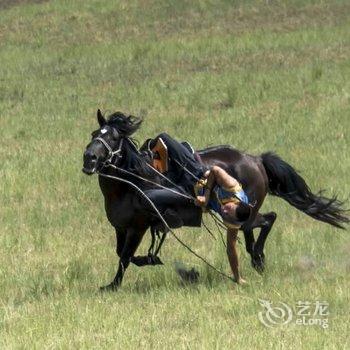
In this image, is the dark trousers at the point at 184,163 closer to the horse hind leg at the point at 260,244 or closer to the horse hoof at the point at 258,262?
the horse hind leg at the point at 260,244

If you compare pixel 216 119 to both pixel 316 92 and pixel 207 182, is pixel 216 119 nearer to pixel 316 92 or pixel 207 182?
pixel 316 92

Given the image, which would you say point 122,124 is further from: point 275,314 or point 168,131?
point 168,131

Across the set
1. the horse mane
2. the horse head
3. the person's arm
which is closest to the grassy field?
the person's arm

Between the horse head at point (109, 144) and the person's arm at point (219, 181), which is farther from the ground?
the horse head at point (109, 144)

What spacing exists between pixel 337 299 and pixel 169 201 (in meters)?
2.19

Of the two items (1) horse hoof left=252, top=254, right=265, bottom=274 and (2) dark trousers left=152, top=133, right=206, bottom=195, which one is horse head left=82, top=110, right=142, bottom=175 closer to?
(2) dark trousers left=152, top=133, right=206, bottom=195

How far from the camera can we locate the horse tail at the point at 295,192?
1039 centimetres

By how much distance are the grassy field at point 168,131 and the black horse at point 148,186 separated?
333 mm

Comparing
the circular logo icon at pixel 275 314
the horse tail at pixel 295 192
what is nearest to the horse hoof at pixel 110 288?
the circular logo icon at pixel 275 314

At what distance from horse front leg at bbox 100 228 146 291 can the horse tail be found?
1.70 metres

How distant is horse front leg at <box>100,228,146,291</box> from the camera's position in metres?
9.24

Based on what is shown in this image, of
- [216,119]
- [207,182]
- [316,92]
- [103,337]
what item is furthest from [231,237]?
[316,92]

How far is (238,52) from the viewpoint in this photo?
1011 inches

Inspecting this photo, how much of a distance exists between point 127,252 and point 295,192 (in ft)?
6.82
